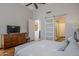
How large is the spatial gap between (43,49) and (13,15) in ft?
2.65

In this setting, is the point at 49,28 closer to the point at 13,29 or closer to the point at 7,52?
the point at 13,29

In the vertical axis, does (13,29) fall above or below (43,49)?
above

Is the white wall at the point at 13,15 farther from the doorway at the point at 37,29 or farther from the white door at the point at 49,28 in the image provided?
the white door at the point at 49,28

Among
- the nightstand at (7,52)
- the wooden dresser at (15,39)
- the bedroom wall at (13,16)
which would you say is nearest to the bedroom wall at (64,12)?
the bedroom wall at (13,16)

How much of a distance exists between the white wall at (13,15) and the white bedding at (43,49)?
0.33m

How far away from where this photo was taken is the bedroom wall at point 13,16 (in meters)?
2.13

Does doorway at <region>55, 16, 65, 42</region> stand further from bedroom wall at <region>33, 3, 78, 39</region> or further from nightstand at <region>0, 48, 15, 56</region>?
nightstand at <region>0, 48, 15, 56</region>

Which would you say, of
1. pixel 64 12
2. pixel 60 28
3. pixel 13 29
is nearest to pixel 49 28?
pixel 60 28

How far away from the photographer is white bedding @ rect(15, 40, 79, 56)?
2117mm

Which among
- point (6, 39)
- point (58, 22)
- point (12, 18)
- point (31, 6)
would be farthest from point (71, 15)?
point (6, 39)

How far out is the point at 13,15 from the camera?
7.37 feet

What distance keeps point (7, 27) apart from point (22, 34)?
297mm

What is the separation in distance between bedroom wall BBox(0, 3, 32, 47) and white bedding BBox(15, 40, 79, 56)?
33 centimetres

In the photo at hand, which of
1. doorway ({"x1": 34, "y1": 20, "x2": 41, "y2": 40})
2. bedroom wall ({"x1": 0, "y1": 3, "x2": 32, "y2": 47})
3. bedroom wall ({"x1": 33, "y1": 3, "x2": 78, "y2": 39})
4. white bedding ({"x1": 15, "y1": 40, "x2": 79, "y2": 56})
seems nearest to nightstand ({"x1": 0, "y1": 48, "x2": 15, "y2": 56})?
white bedding ({"x1": 15, "y1": 40, "x2": 79, "y2": 56})
